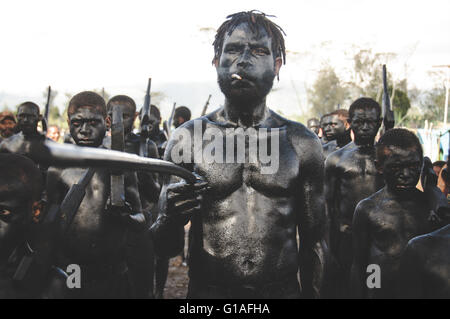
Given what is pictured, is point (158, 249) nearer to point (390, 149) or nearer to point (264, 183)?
point (264, 183)

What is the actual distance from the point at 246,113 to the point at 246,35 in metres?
0.43

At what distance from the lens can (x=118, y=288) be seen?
4.05m

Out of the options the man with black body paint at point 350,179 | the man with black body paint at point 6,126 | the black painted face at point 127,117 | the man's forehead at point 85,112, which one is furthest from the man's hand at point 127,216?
the man with black body paint at point 6,126

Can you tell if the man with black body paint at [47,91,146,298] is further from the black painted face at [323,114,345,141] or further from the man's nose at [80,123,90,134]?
the black painted face at [323,114,345,141]

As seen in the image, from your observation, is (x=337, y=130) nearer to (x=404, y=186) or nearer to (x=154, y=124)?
(x=154, y=124)

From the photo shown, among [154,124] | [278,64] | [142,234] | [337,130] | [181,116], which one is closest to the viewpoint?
[278,64]

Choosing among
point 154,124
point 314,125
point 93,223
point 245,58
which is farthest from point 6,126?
point 314,125

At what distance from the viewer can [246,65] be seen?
2.49 m

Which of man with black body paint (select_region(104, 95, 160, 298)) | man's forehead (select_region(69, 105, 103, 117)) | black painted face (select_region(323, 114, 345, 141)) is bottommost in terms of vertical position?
man with black body paint (select_region(104, 95, 160, 298))

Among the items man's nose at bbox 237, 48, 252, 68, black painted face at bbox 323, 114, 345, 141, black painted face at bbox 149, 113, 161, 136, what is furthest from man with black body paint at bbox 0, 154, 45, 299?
black painted face at bbox 323, 114, 345, 141

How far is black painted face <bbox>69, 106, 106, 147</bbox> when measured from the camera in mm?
3941

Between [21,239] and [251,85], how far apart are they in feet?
4.76

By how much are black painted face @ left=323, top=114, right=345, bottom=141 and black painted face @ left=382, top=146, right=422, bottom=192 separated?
4.63m
